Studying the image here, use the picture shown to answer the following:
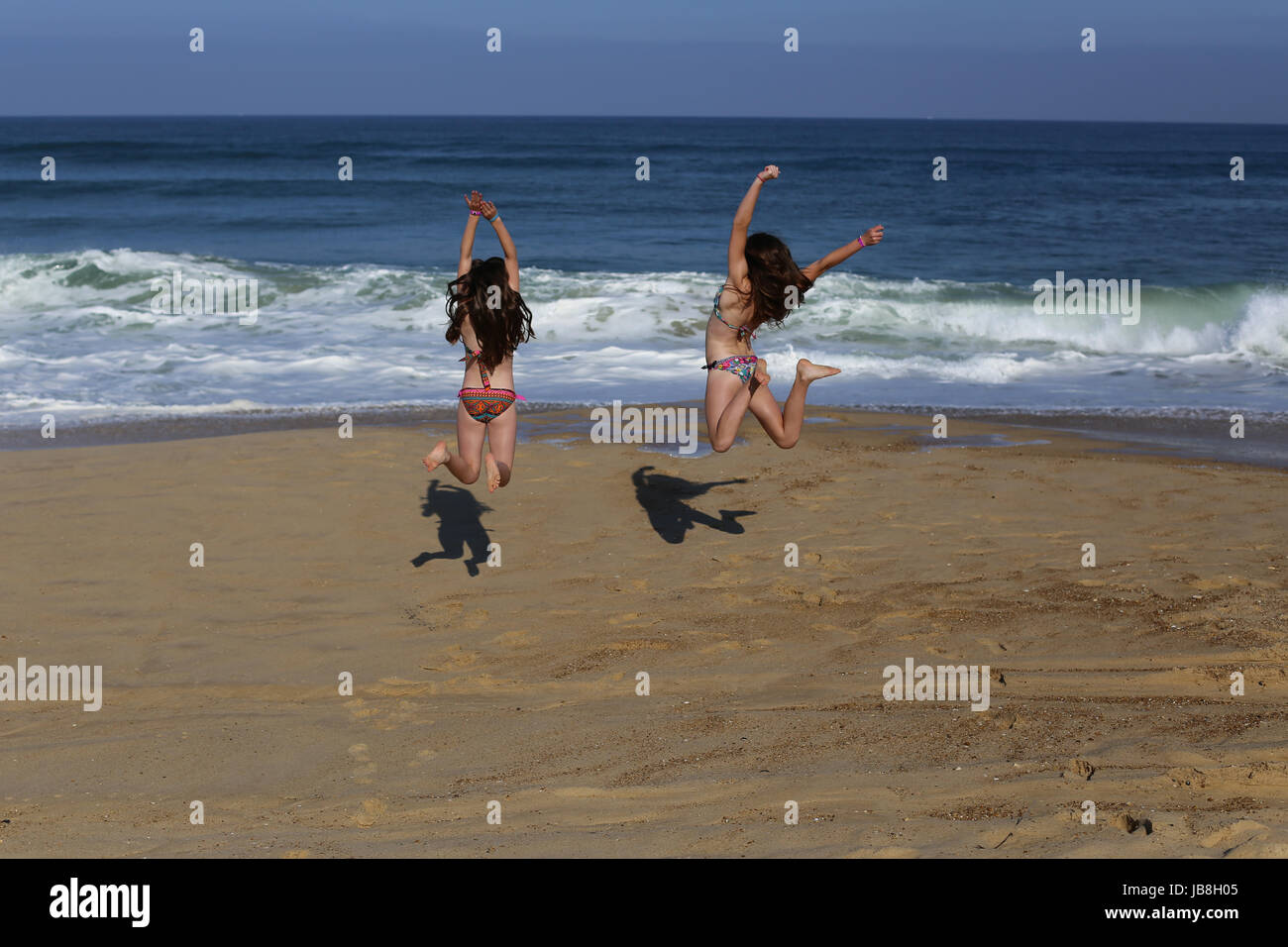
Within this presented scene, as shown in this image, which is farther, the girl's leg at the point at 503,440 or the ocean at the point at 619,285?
the ocean at the point at 619,285

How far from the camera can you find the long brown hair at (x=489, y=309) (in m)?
5.98

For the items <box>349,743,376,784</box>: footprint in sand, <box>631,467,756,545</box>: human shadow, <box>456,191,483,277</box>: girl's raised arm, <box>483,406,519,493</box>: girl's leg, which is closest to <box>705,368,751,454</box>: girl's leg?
<box>631,467,756,545</box>: human shadow

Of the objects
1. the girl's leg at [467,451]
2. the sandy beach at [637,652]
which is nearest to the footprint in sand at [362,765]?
the sandy beach at [637,652]

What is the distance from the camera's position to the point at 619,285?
18.8m

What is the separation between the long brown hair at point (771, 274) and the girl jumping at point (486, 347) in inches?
49.2

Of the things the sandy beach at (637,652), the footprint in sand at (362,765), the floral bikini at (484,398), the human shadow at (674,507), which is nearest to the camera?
the sandy beach at (637,652)

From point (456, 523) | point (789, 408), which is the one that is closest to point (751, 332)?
point (789, 408)

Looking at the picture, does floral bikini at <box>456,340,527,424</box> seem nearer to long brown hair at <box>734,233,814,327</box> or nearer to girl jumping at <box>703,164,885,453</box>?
girl jumping at <box>703,164,885,453</box>

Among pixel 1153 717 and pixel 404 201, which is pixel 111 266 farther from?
pixel 1153 717

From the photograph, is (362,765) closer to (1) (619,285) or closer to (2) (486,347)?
(2) (486,347)

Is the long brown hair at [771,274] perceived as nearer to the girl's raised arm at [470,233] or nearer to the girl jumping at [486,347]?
the girl jumping at [486,347]

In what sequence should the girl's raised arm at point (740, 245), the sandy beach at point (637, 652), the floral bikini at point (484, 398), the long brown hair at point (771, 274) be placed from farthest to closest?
the long brown hair at point (771, 274) → the floral bikini at point (484, 398) → the girl's raised arm at point (740, 245) → the sandy beach at point (637, 652)

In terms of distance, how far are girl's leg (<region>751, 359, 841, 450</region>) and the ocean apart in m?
5.18
